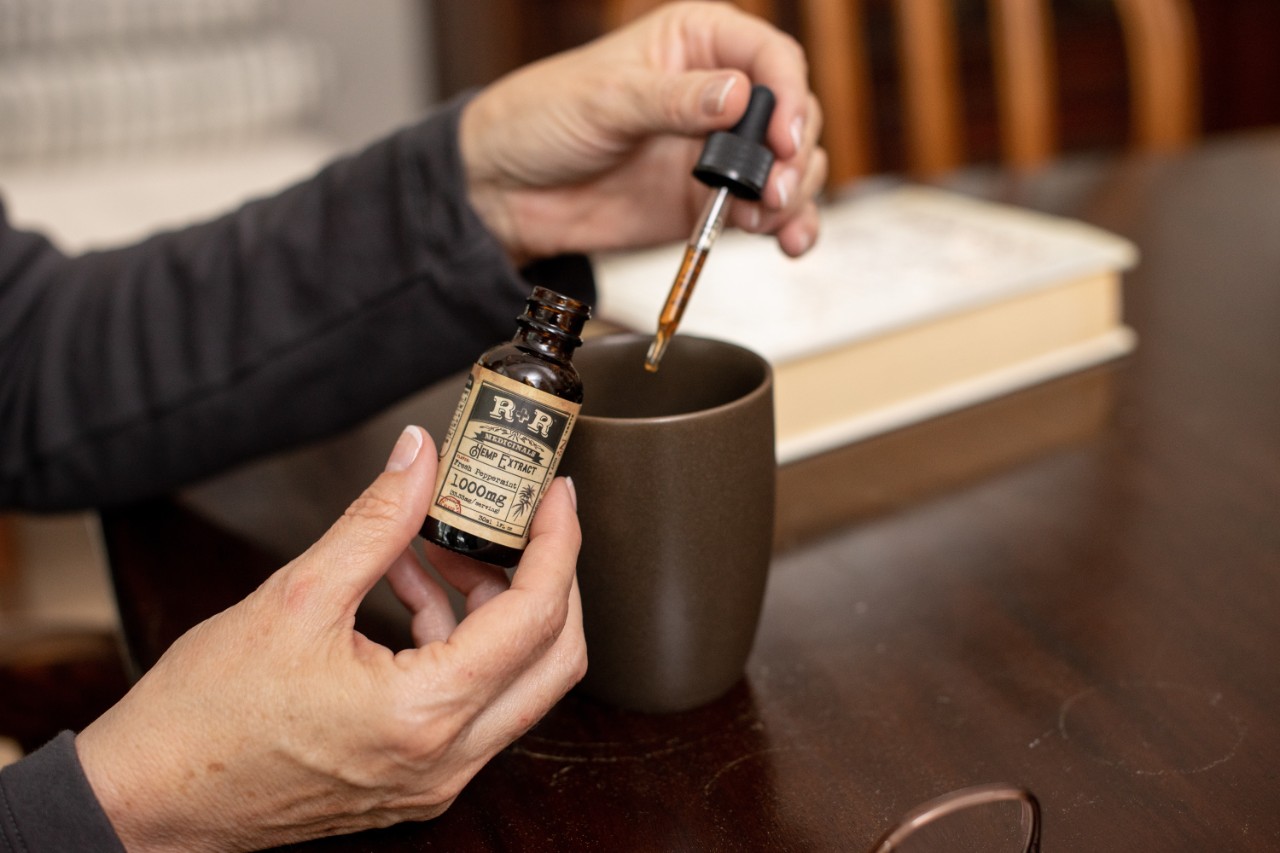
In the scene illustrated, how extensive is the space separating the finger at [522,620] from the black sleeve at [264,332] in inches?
11.9

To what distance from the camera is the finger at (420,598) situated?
0.56 metres

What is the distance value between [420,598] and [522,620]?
0.35 ft

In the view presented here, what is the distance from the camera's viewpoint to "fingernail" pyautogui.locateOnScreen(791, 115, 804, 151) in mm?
681

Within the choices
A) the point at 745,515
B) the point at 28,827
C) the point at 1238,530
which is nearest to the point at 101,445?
the point at 28,827

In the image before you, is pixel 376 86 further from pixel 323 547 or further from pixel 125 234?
pixel 323 547

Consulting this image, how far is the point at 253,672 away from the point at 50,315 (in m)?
0.49

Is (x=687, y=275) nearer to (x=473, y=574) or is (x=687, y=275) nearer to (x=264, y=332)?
(x=473, y=574)

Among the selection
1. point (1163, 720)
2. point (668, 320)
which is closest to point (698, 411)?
point (668, 320)

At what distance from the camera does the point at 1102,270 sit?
0.92m

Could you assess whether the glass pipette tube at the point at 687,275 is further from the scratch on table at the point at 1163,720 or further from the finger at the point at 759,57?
the scratch on table at the point at 1163,720

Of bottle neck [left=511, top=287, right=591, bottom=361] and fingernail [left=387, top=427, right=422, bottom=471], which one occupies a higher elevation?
bottle neck [left=511, top=287, right=591, bottom=361]

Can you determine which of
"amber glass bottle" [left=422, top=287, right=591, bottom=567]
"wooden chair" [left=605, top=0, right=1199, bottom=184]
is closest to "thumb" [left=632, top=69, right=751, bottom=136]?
"amber glass bottle" [left=422, top=287, right=591, bottom=567]

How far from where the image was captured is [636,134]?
767 mm

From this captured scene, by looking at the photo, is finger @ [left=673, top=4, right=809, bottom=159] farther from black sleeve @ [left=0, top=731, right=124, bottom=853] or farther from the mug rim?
black sleeve @ [left=0, top=731, right=124, bottom=853]
